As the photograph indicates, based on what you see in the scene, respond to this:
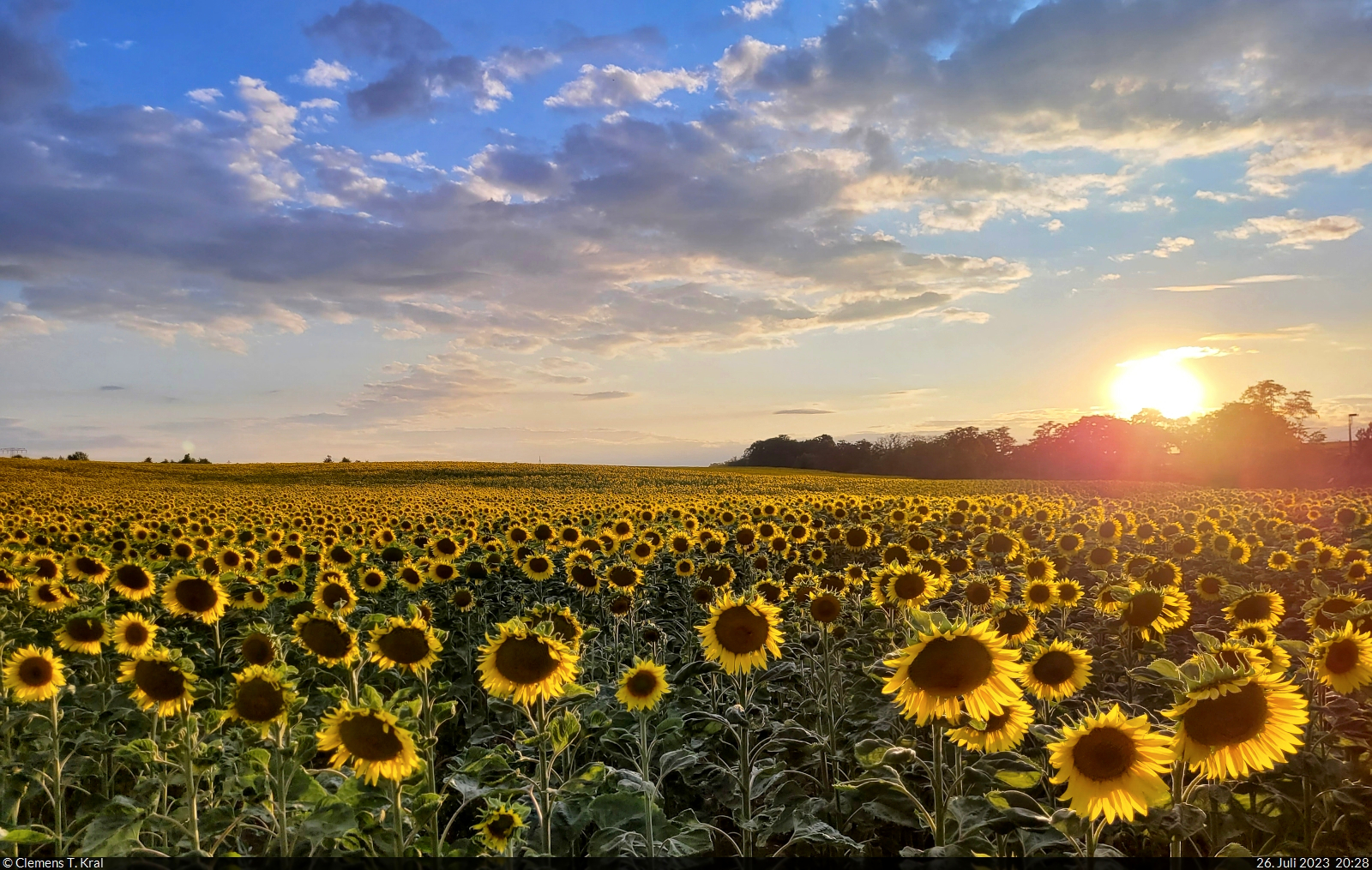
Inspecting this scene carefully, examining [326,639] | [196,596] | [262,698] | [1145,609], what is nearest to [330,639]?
[326,639]

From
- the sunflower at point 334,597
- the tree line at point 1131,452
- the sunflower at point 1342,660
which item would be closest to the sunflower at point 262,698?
the sunflower at point 334,597

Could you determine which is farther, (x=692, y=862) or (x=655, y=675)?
(x=655, y=675)

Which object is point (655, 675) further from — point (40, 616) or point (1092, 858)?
point (40, 616)

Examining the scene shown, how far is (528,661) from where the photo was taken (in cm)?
409

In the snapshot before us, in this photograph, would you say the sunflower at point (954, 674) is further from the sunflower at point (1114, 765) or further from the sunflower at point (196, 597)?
the sunflower at point (196, 597)

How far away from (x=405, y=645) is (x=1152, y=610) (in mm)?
5786

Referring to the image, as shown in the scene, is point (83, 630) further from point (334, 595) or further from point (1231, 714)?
point (1231, 714)

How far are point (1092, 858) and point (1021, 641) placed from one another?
274 centimetres

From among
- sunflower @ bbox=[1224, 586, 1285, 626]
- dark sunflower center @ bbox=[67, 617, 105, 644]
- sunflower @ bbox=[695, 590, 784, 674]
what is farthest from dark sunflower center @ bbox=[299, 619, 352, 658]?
sunflower @ bbox=[1224, 586, 1285, 626]

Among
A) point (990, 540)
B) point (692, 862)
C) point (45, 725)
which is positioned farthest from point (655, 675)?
point (990, 540)

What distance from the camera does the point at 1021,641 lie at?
17.7 feet

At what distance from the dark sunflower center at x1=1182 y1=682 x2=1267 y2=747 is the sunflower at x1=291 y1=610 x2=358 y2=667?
14.7 ft

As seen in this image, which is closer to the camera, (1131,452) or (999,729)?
(999,729)

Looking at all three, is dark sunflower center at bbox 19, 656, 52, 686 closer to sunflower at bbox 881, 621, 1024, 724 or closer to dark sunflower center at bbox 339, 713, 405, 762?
dark sunflower center at bbox 339, 713, 405, 762
